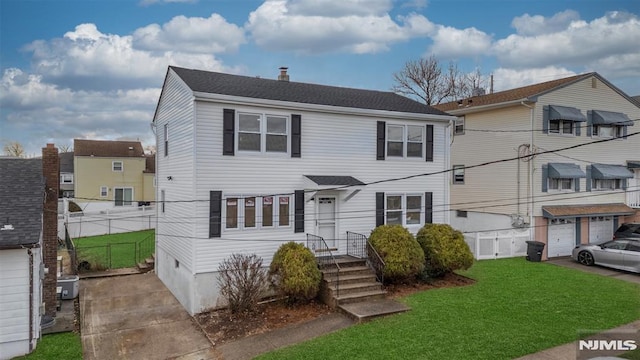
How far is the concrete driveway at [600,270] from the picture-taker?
15941 millimetres

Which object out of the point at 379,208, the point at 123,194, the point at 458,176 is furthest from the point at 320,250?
the point at 123,194

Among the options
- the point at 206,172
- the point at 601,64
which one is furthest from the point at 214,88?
the point at 601,64

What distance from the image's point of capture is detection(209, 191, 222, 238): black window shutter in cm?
1222

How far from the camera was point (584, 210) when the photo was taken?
20.9 meters

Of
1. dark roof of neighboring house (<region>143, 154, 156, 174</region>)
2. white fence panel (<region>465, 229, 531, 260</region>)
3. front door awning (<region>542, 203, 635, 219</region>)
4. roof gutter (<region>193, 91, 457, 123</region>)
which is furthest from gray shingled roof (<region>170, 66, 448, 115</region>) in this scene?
dark roof of neighboring house (<region>143, 154, 156, 174</region>)

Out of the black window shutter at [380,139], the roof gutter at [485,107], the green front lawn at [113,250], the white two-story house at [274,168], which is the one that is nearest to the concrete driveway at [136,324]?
the white two-story house at [274,168]

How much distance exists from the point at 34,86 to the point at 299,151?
1297 centimetres

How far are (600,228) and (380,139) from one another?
615 inches

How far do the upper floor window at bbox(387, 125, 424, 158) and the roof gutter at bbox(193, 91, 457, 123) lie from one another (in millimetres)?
433

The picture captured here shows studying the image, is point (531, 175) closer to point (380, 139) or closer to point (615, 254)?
point (615, 254)

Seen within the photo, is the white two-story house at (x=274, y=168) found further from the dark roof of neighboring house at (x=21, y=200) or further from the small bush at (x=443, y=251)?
the dark roof of neighboring house at (x=21, y=200)

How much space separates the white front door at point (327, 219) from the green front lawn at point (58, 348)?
7.64 m

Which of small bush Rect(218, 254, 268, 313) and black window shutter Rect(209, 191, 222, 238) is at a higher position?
black window shutter Rect(209, 191, 222, 238)

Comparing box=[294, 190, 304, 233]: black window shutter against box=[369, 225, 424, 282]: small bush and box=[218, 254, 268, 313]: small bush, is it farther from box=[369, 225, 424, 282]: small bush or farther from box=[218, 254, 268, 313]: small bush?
box=[369, 225, 424, 282]: small bush
